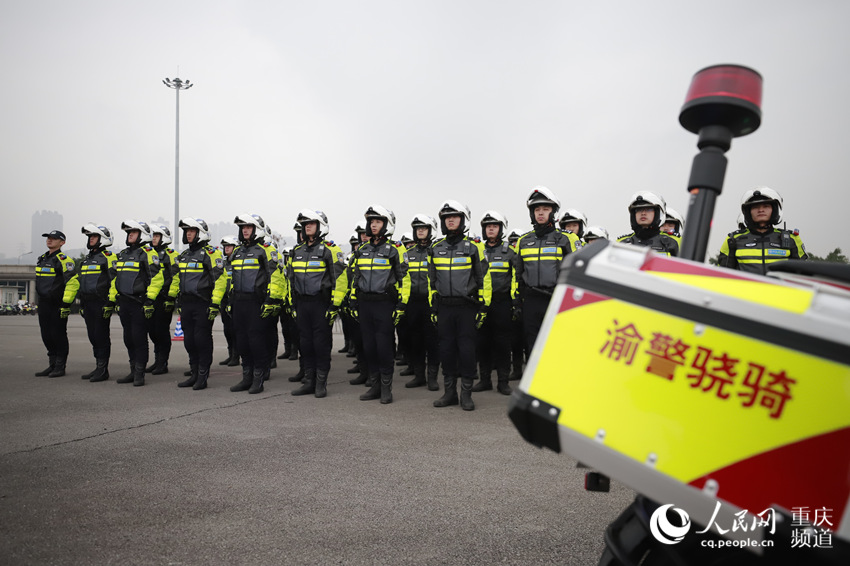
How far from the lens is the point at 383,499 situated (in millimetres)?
3479

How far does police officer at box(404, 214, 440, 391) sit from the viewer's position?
8.54 m

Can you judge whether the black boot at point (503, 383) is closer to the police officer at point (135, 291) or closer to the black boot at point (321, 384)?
the black boot at point (321, 384)

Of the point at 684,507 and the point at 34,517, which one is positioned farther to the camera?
the point at 34,517

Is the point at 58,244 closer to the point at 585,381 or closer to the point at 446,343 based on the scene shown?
the point at 446,343

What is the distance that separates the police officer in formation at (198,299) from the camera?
8.00 meters

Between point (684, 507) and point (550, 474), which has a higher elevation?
point (684, 507)

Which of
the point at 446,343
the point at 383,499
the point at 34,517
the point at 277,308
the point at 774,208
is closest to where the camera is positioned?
the point at 34,517

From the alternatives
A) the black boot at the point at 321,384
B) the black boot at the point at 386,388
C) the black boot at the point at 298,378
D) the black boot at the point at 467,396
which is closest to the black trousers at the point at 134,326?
the black boot at the point at 298,378

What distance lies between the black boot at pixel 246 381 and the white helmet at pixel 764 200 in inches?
257

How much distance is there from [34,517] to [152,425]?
7.57ft

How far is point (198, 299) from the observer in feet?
26.7

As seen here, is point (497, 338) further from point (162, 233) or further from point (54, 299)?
point (54, 299)

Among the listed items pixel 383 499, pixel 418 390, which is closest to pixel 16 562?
pixel 383 499

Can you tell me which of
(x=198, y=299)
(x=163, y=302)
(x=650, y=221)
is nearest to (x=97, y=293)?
(x=163, y=302)
